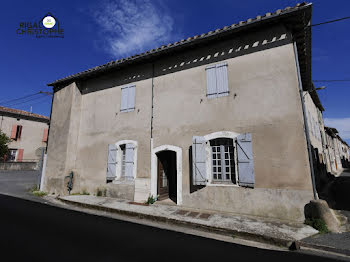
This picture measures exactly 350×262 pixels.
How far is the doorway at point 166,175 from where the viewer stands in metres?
7.34

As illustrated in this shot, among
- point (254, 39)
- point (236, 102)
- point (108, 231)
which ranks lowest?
point (108, 231)

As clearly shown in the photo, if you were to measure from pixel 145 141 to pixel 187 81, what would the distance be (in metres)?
2.97

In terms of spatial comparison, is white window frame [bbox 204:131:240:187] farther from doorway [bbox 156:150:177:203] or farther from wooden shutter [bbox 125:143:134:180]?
wooden shutter [bbox 125:143:134:180]

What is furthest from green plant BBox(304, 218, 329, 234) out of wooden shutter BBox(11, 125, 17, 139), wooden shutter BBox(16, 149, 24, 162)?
wooden shutter BBox(11, 125, 17, 139)

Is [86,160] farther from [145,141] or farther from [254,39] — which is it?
[254,39]

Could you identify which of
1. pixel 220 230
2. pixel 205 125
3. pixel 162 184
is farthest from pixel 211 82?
pixel 220 230

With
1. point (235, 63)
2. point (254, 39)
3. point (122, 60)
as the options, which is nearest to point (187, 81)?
point (235, 63)

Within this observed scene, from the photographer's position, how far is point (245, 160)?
556 centimetres

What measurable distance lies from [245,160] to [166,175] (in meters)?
3.60

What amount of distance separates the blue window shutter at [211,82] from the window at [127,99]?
11.3 feet

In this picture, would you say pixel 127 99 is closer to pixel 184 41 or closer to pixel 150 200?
pixel 184 41

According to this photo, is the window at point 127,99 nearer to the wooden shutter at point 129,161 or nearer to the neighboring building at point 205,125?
the neighboring building at point 205,125

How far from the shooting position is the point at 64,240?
3.68 metres

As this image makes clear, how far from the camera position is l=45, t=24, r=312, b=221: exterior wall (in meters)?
5.24
